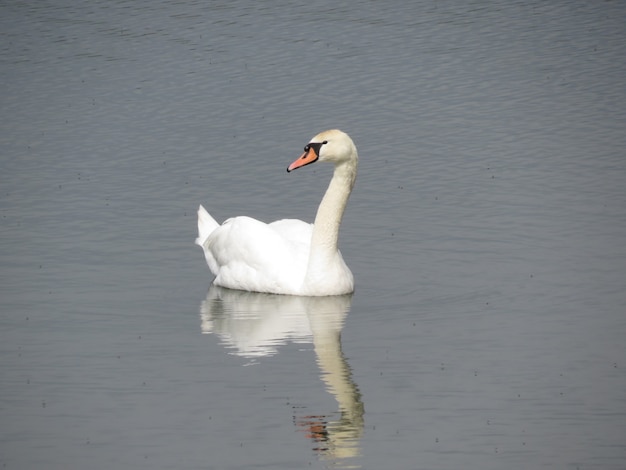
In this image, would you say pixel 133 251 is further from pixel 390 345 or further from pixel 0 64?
pixel 0 64

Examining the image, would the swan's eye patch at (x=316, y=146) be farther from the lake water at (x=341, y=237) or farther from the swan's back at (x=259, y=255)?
the lake water at (x=341, y=237)

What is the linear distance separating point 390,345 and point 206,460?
301cm

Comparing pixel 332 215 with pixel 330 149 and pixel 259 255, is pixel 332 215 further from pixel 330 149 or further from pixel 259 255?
pixel 259 255

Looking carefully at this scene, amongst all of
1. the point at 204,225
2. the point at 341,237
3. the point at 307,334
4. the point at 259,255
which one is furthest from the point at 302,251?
the point at 307,334

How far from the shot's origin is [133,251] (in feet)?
54.0

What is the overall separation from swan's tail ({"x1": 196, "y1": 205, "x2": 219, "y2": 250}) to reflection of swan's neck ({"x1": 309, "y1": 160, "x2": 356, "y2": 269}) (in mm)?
1410

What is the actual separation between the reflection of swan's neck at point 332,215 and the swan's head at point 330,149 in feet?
0.33

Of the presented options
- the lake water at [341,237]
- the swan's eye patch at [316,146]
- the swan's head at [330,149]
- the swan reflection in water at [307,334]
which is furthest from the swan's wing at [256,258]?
the swan's eye patch at [316,146]

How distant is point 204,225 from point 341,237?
1.43m

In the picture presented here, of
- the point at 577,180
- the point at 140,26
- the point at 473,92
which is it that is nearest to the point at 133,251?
the point at 577,180

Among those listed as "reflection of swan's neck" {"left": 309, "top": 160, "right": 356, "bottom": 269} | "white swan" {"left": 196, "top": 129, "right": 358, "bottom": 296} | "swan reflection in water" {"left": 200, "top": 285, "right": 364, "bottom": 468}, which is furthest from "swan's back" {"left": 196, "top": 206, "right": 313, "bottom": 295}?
"reflection of swan's neck" {"left": 309, "top": 160, "right": 356, "bottom": 269}

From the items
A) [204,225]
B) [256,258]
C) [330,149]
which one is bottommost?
[256,258]

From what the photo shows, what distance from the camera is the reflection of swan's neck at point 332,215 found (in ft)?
50.9

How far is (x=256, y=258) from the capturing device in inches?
617
